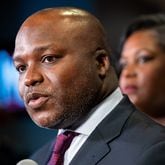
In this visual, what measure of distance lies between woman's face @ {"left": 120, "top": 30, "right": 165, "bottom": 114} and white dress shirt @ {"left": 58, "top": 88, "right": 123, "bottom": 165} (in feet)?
2.36

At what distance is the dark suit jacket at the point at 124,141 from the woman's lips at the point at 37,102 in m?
0.17

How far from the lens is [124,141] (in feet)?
4.58

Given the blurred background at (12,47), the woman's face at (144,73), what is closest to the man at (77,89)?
the woman's face at (144,73)

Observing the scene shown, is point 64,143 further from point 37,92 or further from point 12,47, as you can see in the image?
point 12,47

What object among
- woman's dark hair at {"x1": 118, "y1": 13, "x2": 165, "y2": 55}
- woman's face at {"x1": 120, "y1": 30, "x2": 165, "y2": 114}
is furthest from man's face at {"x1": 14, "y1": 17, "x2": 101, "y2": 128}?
woman's dark hair at {"x1": 118, "y1": 13, "x2": 165, "y2": 55}

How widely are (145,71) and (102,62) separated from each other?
749mm

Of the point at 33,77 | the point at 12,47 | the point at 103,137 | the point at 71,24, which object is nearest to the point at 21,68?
the point at 33,77

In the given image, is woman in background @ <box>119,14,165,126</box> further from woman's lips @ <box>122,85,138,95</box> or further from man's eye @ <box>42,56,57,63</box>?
man's eye @ <box>42,56,57,63</box>

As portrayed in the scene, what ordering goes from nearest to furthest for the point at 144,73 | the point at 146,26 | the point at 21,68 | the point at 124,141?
the point at 124,141 < the point at 21,68 < the point at 144,73 < the point at 146,26

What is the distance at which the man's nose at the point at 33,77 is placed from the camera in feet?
4.67

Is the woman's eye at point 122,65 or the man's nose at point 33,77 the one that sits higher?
the man's nose at point 33,77

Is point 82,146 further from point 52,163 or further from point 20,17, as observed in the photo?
point 20,17

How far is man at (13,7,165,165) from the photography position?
1422 millimetres

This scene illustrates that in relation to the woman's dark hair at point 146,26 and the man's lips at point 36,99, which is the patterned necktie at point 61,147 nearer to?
the man's lips at point 36,99
